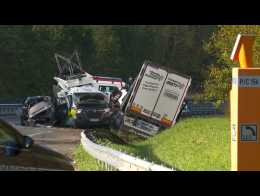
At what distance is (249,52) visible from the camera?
806 centimetres

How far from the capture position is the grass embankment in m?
15.1

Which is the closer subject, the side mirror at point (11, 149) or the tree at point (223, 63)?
the side mirror at point (11, 149)

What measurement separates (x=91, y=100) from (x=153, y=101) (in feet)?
15.9

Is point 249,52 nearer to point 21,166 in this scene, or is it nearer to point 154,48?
point 21,166

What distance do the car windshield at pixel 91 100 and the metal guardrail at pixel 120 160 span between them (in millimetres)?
15906

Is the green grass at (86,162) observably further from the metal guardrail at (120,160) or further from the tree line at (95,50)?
the tree line at (95,50)

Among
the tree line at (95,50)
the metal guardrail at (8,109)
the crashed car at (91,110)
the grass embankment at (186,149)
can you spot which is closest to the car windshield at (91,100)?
the crashed car at (91,110)

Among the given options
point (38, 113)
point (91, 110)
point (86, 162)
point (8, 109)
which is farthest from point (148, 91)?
point (8, 109)

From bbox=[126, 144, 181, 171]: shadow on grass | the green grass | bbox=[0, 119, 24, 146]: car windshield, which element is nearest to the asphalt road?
the green grass

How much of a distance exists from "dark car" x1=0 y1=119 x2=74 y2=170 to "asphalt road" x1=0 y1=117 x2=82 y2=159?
9068 mm

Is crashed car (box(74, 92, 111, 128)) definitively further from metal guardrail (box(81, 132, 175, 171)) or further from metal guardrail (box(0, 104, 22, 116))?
metal guardrail (box(81, 132, 175, 171))

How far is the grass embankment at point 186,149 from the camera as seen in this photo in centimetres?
1509

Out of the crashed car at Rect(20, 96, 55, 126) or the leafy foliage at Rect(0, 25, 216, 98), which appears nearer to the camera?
the crashed car at Rect(20, 96, 55, 126)

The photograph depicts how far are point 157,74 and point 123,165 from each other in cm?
1676
